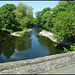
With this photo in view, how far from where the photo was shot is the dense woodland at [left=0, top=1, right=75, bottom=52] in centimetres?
1580

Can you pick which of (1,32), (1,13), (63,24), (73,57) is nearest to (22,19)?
(1,13)

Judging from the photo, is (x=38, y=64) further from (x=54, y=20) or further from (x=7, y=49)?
(x=7, y=49)

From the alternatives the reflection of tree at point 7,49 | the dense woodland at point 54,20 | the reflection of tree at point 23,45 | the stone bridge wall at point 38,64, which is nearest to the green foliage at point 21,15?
the dense woodland at point 54,20

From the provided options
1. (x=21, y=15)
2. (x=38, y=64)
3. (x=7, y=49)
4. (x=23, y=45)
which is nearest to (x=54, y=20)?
(x=23, y=45)

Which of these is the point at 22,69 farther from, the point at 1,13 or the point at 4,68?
the point at 1,13

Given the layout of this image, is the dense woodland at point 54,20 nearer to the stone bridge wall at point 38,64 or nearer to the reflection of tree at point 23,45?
the reflection of tree at point 23,45

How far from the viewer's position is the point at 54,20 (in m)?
18.7

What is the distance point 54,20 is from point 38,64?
15220mm

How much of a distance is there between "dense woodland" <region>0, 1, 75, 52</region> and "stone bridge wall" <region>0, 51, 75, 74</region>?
1067 centimetres

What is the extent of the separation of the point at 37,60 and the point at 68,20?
41.6 feet

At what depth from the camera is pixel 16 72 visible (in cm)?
418

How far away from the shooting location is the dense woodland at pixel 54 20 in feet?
51.8

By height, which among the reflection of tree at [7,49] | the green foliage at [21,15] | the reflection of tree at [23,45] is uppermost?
the green foliage at [21,15]

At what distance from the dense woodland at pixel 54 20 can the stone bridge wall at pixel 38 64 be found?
35.0 ft
